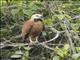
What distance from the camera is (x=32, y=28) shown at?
13.3 ft

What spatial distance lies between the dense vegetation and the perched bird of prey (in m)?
0.07

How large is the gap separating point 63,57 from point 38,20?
943mm

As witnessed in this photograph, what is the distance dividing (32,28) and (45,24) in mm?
167

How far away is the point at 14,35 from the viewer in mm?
4176

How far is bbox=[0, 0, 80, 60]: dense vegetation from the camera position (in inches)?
148

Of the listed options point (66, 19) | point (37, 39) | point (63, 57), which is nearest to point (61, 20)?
point (66, 19)

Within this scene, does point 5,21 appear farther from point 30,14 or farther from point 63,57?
point 63,57

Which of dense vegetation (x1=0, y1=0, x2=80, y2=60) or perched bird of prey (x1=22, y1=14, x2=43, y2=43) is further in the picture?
perched bird of prey (x1=22, y1=14, x2=43, y2=43)

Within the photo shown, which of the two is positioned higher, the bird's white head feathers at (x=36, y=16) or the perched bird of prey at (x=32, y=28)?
the bird's white head feathers at (x=36, y=16)

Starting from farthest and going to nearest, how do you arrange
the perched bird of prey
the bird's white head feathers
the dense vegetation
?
→ 1. the bird's white head feathers
2. the perched bird of prey
3. the dense vegetation

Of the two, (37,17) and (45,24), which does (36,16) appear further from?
(45,24)

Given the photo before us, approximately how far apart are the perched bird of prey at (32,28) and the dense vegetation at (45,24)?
0.23 ft

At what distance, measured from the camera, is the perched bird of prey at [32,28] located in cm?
398

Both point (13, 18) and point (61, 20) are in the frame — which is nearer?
point (61, 20)
